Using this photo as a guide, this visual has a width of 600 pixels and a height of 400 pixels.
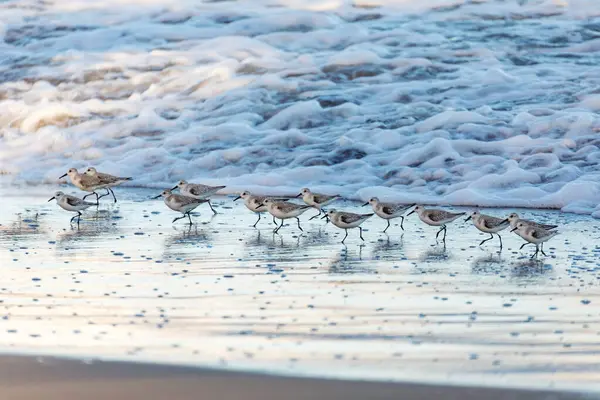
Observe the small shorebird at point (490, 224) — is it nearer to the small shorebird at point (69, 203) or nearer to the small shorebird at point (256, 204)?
the small shorebird at point (256, 204)

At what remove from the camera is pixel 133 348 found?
212 inches

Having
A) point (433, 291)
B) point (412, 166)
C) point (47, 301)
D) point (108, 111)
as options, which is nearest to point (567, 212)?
point (412, 166)

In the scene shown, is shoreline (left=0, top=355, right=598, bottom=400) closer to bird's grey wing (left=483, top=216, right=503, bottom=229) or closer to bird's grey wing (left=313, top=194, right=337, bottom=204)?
bird's grey wing (left=483, top=216, right=503, bottom=229)

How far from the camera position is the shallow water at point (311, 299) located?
5199 millimetres

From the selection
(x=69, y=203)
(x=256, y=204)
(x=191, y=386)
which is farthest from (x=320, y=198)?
(x=191, y=386)

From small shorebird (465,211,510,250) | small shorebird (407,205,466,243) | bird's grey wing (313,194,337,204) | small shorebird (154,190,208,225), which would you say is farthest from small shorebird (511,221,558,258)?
small shorebird (154,190,208,225)

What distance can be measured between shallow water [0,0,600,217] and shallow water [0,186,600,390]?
2029mm

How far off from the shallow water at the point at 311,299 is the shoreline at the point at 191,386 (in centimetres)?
13

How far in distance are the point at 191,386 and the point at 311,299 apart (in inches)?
75.0

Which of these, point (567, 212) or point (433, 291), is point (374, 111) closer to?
point (567, 212)

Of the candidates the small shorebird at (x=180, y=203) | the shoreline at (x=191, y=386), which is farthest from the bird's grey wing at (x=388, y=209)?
the shoreline at (x=191, y=386)

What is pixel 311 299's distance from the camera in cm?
661

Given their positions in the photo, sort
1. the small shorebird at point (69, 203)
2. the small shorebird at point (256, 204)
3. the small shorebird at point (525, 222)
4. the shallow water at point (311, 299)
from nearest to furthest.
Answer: the shallow water at point (311, 299) → the small shorebird at point (525, 222) → the small shorebird at point (256, 204) → the small shorebird at point (69, 203)

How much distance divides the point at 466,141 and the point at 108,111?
5.59 m
